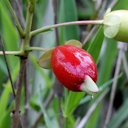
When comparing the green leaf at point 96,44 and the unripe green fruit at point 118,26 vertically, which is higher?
the unripe green fruit at point 118,26

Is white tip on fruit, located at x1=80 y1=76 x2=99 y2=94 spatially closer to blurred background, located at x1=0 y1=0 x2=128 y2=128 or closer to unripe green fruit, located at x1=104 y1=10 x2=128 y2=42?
unripe green fruit, located at x1=104 y1=10 x2=128 y2=42

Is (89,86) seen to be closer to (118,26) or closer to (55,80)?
(118,26)

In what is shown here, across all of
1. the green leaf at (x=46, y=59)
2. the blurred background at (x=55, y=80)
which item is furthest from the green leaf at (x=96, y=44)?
the green leaf at (x=46, y=59)

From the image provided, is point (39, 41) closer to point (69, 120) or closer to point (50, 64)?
point (69, 120)

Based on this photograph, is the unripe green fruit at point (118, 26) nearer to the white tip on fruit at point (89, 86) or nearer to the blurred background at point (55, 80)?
the white tip on fruit at point (89, 86)

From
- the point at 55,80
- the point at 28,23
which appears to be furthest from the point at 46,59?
the point at 55,80

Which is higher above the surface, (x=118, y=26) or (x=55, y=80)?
(x=118, y=26)
